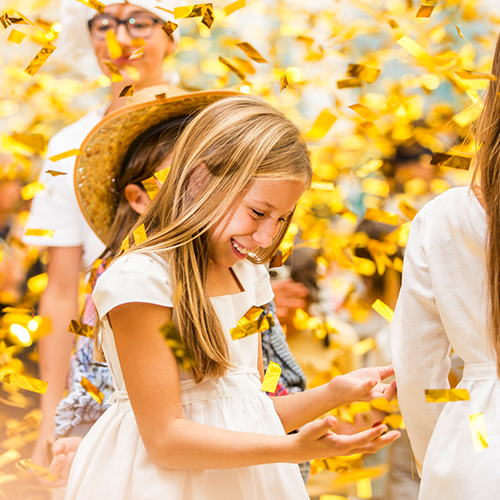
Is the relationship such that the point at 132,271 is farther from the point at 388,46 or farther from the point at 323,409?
the point at 388,46

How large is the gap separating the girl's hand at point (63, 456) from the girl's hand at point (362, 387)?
2.18 ft

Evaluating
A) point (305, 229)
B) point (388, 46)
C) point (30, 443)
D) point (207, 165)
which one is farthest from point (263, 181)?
point (388, 46)

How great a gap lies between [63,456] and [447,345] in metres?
0.88

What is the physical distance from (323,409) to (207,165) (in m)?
0.44

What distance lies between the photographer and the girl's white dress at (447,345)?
31.3 inches

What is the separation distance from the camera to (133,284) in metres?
0.78

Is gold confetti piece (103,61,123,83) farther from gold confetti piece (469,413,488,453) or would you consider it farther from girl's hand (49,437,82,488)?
gold confetti piece (469,413,488,453)

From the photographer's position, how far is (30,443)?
1899mm

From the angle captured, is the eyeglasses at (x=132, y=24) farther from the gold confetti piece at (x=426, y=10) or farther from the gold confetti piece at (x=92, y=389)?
the gold confetti piece at (x=92, y=389)

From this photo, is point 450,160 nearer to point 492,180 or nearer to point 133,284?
point 492,180

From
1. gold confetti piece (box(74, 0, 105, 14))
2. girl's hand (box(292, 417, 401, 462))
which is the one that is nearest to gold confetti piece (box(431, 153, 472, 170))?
girl's hand (box(292, 417, 401, 462))

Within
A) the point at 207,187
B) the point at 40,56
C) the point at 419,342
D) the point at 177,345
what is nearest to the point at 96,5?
the point at 40,56

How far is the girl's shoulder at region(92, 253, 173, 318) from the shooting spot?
77 cm

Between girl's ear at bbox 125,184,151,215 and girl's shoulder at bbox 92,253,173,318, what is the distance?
1.34 ft
